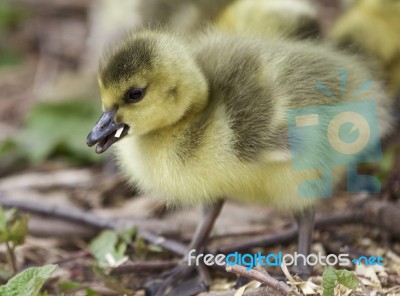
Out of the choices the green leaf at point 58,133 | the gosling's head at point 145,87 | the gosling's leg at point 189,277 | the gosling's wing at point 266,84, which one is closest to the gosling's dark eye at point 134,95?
the gosling's head at point 145,87

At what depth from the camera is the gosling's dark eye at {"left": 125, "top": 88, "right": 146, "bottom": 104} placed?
1445 millimetres

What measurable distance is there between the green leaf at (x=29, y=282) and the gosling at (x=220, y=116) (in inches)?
11.2

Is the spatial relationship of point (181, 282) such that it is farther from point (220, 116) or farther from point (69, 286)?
point (220, 116)

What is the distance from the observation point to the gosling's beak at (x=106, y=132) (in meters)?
1.44

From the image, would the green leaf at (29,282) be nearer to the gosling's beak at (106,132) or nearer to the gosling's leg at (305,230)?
the gosling's beak at (106,132)

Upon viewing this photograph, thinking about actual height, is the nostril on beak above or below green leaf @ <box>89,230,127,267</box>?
above

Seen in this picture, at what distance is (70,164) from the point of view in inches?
103

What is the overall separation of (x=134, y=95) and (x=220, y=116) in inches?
7.5

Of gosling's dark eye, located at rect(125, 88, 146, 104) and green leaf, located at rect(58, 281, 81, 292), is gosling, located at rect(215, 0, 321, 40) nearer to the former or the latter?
gosling's dark eye, located at rect(125, 88, 146, 104)

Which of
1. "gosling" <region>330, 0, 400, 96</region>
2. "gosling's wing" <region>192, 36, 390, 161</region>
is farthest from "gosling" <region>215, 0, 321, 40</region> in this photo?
"gosling's wing" <region>192, 36, 390, 161</region>

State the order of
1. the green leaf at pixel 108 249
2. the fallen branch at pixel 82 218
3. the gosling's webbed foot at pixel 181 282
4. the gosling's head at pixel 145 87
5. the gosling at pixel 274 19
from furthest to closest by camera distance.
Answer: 1. the gosling at pixel 274 19
2. the fallen branch at pixel 82 218
3. the green leaf at pixel 108 249
4. the gosling's webbed foot at pixel 181 282
5. the gosling's head at pixel 145 87

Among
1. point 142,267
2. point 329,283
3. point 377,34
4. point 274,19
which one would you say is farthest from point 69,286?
point 377,34

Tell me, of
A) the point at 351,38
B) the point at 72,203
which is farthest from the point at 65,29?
the point at 351,38

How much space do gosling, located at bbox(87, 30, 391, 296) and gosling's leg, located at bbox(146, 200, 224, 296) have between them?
18 centimetres
